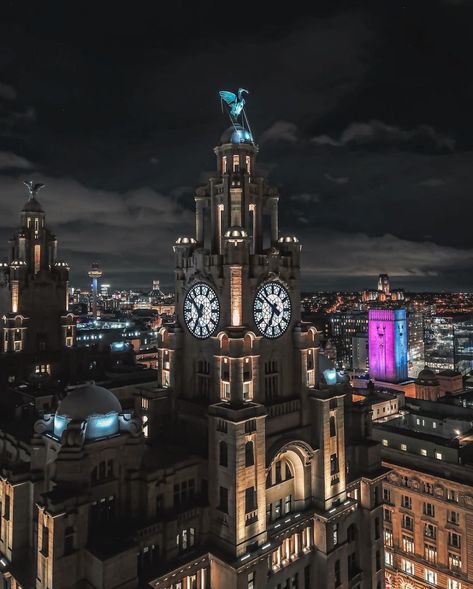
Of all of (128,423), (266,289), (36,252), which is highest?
(36,252)

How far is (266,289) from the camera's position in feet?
145

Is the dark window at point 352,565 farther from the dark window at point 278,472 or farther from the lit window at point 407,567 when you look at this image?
the lit window at point 407,567

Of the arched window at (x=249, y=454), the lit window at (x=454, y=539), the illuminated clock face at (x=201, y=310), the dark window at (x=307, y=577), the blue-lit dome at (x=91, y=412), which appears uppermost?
the illuminated clock face at (x=201, y=310)

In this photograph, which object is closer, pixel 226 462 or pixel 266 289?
pixel 226 462

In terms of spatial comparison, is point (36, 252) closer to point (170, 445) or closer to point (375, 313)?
point (170, 445)

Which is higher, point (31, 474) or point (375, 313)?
point (375, 313)

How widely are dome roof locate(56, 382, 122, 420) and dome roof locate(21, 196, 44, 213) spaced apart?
5139 cm

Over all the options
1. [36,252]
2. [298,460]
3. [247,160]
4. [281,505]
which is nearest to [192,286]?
A: [247,160]

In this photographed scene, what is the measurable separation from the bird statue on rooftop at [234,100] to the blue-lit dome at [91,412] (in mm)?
30780

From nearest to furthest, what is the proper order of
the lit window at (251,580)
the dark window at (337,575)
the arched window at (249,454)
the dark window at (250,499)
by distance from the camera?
the lit window at (251,580), the dark window at (250,499), the arched window at (249,454), the dark window at (337,575)

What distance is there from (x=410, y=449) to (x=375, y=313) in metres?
102

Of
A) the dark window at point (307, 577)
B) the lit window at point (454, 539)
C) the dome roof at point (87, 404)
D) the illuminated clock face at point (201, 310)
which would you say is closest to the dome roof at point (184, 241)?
the illuminated clock face at point (201, 310)

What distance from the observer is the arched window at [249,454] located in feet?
126

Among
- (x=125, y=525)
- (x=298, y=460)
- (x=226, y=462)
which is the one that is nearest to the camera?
(x=125, y=525)
